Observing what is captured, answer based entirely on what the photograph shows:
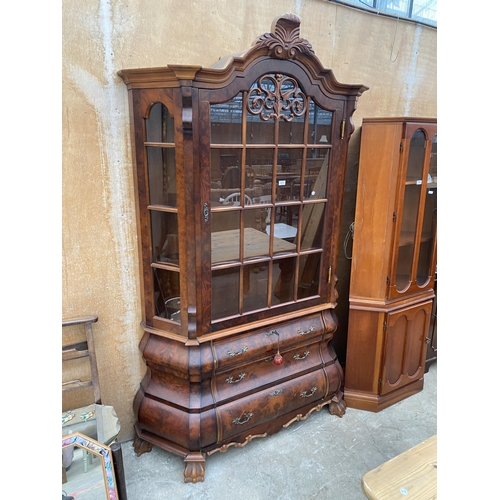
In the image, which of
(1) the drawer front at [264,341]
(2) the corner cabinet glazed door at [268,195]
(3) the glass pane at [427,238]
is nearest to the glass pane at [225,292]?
(2) the corner cabinet glazed door at [268,195]

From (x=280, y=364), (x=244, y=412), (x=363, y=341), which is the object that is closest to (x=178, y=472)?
(x=244, y=412)

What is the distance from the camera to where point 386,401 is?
225cm

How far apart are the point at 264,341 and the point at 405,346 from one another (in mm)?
983

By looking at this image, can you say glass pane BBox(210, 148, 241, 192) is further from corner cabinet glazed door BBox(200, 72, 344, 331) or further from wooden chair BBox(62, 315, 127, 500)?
wooden chair BBox(62, 315, 127, 500)

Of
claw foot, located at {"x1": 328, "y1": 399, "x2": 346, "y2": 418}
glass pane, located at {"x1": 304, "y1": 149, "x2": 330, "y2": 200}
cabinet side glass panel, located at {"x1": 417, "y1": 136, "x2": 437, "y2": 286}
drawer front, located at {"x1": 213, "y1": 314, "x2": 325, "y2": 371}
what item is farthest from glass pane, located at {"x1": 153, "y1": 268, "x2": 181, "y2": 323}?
cabinet side glass panel, located at {"x1": 417, "y1": 136, "x2": 437, "y2": 286}

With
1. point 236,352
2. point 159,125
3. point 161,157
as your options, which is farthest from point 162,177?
point 236,352

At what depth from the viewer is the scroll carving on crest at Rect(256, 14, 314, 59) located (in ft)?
4.79

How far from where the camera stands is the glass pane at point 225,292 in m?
1.68

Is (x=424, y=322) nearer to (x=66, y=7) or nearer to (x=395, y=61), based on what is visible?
(x=395, y=61)

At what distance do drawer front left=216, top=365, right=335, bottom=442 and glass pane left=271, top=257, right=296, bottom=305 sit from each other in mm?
453

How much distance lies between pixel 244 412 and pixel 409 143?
1.60 metres

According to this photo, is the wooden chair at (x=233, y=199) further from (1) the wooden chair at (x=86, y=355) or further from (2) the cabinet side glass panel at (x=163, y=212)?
(1) the wooden chair at (x=86, y=355)

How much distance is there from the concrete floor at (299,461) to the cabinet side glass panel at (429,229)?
835mm

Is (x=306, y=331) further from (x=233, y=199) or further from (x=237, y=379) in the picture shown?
(x=233, y=199)
